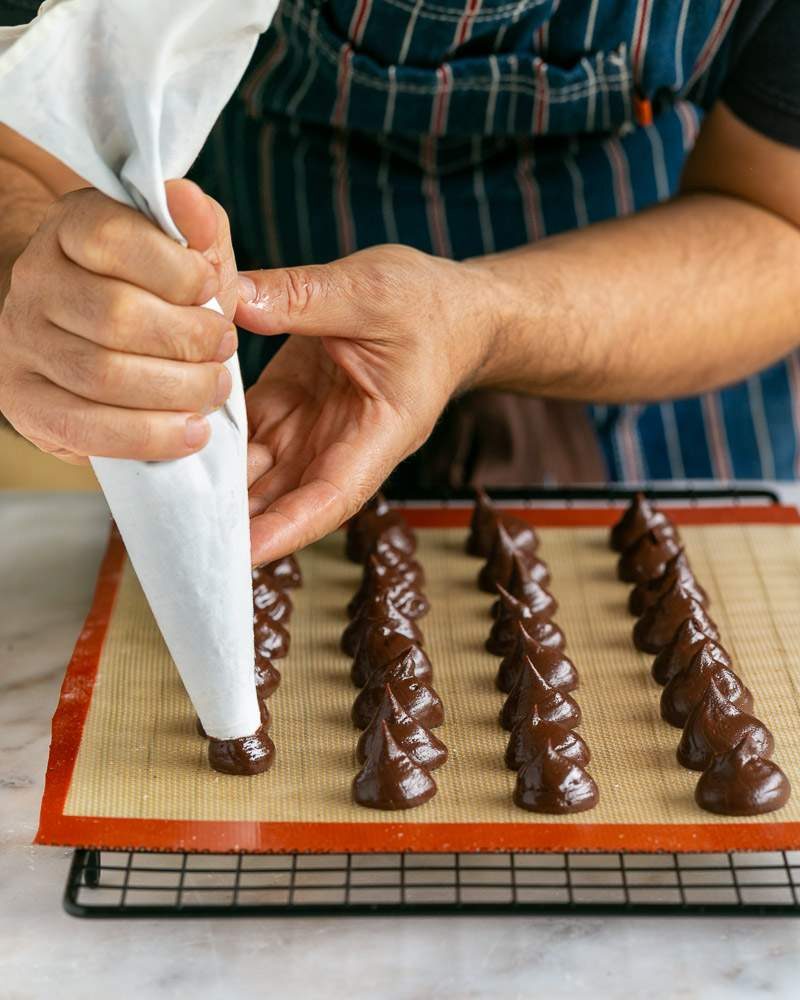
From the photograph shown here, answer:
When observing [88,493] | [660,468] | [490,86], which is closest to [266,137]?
[490,86]

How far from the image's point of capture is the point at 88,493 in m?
2.06

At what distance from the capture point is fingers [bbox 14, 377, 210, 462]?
3.73 ft

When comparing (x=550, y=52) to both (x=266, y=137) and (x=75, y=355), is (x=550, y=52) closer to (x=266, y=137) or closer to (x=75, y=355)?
(x=266, y=137)

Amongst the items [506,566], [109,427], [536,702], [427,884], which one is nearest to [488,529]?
[506,566]

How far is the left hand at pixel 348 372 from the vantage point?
1391 millimetres

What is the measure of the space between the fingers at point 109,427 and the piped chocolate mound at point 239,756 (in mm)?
351

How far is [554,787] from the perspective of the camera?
1.29 metres

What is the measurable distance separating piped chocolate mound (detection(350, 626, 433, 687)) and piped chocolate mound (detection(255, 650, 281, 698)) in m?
0.09

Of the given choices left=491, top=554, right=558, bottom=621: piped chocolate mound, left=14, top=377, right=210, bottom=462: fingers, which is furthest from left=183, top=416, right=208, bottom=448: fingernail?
left=491, top=554, right=558, bottom=621: piped chocolate mound

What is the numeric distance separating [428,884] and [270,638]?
437 millimetres

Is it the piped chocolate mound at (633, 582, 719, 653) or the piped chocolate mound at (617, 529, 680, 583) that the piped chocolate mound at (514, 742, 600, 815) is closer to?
the piped chocolate mound at (633, 582, 719, 653)

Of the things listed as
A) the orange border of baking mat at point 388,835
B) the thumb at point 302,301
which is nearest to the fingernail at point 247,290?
the thumb at point 302,301

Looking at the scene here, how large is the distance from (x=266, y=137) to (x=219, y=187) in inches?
10.7

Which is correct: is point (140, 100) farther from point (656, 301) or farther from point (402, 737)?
point (656, 301)
